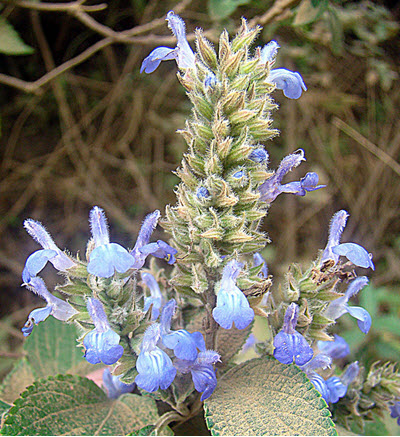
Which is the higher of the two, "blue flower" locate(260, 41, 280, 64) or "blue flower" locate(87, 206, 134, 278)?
"blue flower" locate(260, 41, 280, 64)

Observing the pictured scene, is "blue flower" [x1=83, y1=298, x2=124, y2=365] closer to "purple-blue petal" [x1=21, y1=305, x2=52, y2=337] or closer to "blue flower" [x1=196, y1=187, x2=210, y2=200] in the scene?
"purple-blue petal" [x1=21, y1=305, x2=52, y2=337]

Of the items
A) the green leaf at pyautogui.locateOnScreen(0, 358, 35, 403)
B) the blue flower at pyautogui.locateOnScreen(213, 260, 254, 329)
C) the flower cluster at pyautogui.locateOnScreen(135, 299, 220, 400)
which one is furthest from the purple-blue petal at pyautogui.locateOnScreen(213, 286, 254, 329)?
the green leaf at pyautogui.locateOnScreen(0, 358, 35, 403)

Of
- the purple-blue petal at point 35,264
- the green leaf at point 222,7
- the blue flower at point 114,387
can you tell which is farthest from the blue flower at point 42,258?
the green leaf at point 222,7

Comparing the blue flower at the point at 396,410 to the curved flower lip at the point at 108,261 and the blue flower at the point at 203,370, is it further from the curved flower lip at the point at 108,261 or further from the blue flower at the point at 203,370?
the curved flower lip at the point at 108,261

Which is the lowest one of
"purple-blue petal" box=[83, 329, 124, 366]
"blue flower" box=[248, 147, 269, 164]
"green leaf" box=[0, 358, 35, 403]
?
"green leaf" box=[0, 358, 35, 403]

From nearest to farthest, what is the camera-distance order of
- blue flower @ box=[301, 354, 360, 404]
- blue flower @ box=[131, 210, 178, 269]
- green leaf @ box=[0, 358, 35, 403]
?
blue flower @ box=[131, 210, 178, 269] < blue flower @ box=[301, 354, 360, 404] < green leaf @ box=[0, 358, 35, 403]

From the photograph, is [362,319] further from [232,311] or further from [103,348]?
[103,348]

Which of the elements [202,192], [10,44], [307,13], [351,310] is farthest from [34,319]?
[307,13]
